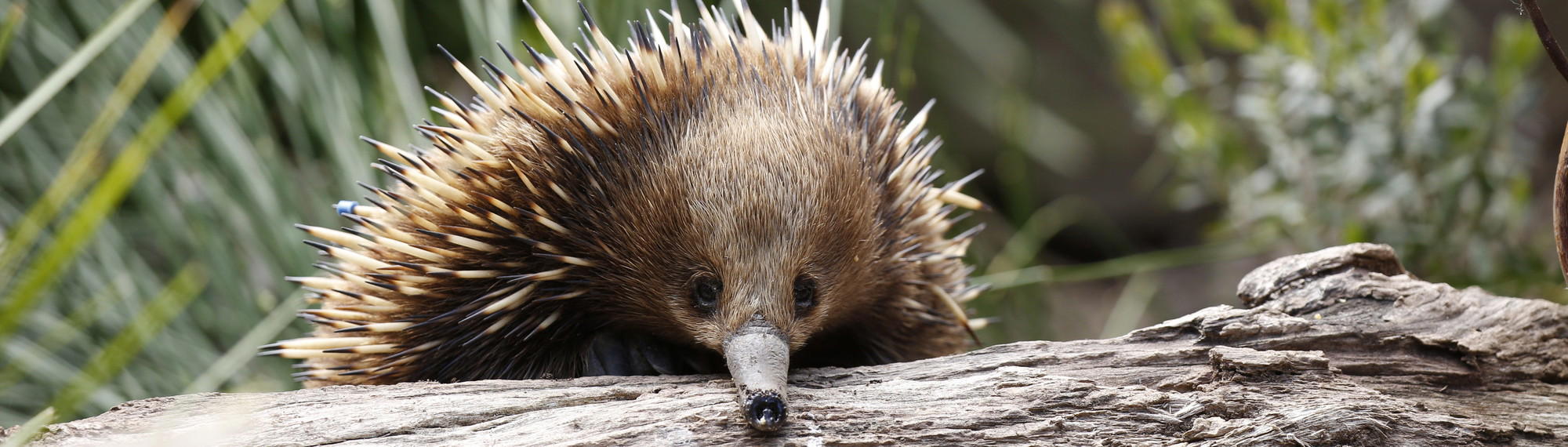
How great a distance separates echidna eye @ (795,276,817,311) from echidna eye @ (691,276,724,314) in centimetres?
10

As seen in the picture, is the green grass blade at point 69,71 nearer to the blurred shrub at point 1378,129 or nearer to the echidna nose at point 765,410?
the echidna nose at point 765,410

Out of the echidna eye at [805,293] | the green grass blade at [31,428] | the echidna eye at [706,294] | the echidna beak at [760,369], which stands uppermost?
the echidna eye at [805,293]

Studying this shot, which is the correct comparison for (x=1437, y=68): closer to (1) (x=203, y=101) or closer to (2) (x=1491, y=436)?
(2) (x=1491, y=436)

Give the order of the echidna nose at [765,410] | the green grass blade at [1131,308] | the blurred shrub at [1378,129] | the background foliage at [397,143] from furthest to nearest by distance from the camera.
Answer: the green grass blade at [1131,308], the blurred shrub at [1378,129], the background foliage at [397,143], the echidna nose at [765,410]

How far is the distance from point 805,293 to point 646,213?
0.74 ft

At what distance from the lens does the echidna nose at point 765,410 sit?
1.23 metres

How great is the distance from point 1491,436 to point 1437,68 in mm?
1688

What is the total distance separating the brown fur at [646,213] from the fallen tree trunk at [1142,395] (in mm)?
153

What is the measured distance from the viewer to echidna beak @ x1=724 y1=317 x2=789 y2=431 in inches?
48.7

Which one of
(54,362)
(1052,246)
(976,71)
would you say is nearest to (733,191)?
(54,362)

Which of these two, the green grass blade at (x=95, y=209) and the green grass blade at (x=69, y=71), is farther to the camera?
the green grass blade at (x=69, y=71)

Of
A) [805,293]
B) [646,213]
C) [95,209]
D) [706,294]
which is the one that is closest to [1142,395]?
[805,293]

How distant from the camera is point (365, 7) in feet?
9.61

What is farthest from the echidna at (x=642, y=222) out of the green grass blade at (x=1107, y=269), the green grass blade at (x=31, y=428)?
the green grass blade at (x=1107, y=269)
